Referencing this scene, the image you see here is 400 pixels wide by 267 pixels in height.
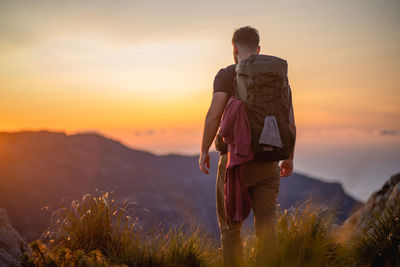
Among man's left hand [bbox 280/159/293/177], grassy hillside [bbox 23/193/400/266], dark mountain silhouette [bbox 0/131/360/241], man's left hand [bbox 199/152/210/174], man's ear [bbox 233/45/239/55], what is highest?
man's ear [bbox 233/45/239/55]

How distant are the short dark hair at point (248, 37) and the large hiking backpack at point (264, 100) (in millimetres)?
160

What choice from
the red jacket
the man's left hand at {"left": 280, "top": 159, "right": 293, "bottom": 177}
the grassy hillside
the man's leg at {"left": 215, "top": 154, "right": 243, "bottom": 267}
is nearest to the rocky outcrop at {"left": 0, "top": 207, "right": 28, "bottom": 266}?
the grassy hillside

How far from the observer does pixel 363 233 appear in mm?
5039

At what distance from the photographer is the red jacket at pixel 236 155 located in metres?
3.15

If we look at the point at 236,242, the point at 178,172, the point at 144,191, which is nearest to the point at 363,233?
the point at 236,242

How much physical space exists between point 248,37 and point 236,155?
123cm

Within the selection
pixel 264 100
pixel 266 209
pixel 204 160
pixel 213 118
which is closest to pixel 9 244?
pixel 204 160

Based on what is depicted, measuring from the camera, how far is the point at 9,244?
3842 mm

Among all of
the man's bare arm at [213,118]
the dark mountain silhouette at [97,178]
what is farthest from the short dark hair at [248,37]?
the dark mountain silhouette at [97,178]

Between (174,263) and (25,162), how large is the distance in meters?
39.4

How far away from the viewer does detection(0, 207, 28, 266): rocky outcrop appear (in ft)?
11.5

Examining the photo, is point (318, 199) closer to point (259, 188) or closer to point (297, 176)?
point (259, 188)

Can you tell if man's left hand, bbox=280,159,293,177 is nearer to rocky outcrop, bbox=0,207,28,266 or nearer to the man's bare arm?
the man's bare arm

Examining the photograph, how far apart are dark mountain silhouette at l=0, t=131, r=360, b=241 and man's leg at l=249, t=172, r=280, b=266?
60.5 inches
